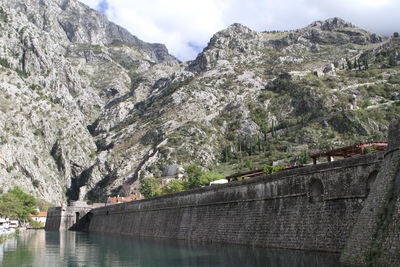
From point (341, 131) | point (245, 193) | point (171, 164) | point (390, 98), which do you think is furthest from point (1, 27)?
point (245, 193)

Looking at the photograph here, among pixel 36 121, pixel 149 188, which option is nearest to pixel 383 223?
pixel 149 188

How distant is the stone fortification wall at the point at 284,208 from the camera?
23.2 meters

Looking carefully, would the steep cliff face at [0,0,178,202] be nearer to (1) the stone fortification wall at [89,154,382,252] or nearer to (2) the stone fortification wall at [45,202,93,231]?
(2) the stone fortification wall at [45,202,93,231]

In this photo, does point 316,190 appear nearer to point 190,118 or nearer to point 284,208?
A: point 284,208

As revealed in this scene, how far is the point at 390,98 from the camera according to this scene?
137250 mm

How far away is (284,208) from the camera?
28391mm

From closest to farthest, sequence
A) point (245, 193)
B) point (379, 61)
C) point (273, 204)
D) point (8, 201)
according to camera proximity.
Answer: point (273, 204) < point (245, 193) < point (8, 201) < point (379, 61)

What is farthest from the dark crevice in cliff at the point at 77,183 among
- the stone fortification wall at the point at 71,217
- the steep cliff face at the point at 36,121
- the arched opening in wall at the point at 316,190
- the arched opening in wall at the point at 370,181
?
the arched opening in wall at the point at 370,181

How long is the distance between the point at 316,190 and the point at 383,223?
963cm

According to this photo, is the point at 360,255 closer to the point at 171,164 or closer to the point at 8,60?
the point at 171,164

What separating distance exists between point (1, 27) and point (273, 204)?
6424 inches

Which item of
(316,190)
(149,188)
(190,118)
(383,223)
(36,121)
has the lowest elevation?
(383,223)

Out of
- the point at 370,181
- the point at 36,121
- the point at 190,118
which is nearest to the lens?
the point at 370,181

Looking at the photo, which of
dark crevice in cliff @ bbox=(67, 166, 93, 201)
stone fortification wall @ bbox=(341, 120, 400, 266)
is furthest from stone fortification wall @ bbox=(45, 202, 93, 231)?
stone fortification wall @ bbox=(341, 120, 400, 266)
